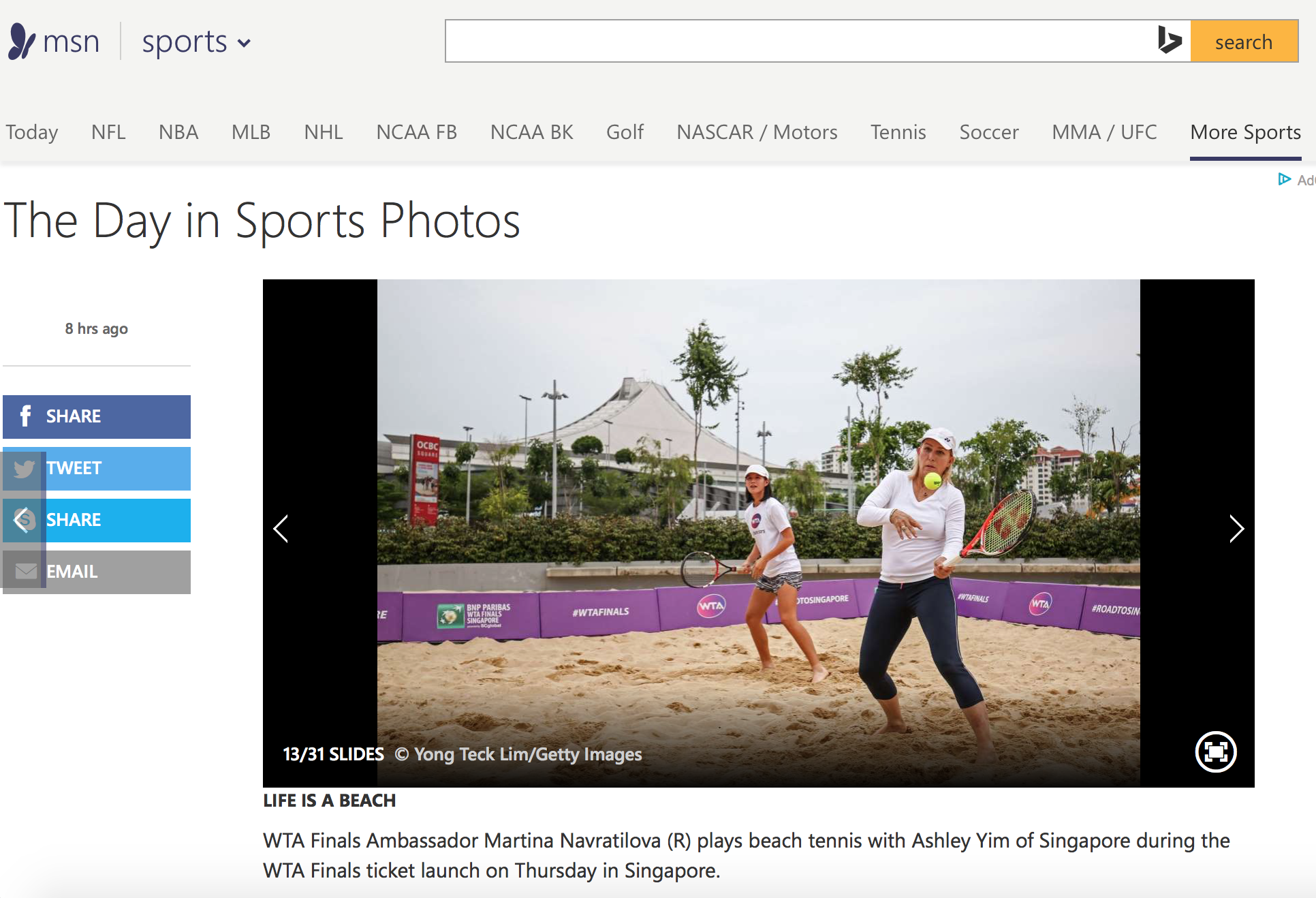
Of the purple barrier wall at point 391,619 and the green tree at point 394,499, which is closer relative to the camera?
the green tree at point 394,499

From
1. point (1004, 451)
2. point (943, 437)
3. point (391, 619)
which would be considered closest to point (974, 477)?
point (1004, 451)

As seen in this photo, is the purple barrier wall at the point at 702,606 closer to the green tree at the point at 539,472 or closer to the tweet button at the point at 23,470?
the green tree at the point at 539,472

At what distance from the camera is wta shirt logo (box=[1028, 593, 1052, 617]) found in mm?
8180

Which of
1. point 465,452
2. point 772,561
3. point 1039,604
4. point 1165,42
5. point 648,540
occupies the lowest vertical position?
point 1039,604

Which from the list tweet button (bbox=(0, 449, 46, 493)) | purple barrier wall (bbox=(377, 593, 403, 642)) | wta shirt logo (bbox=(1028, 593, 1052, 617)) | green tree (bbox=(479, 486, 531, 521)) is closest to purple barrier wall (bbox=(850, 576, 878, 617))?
wta shirt logo (bbox=(1028, 593, 1052, 617))

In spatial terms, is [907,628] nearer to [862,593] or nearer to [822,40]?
[822,40]

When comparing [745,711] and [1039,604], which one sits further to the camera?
[1039,604]

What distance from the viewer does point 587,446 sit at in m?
11.1

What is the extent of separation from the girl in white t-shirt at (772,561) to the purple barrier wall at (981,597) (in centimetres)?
325

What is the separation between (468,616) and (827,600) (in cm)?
423

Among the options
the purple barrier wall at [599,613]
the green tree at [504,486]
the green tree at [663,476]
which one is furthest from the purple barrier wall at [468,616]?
the green tree at [663,476]

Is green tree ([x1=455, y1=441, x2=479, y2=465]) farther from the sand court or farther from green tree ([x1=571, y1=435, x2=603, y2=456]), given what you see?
the sand court

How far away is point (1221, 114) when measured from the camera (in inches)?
→ 126

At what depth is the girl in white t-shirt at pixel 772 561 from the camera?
19.6 feet
